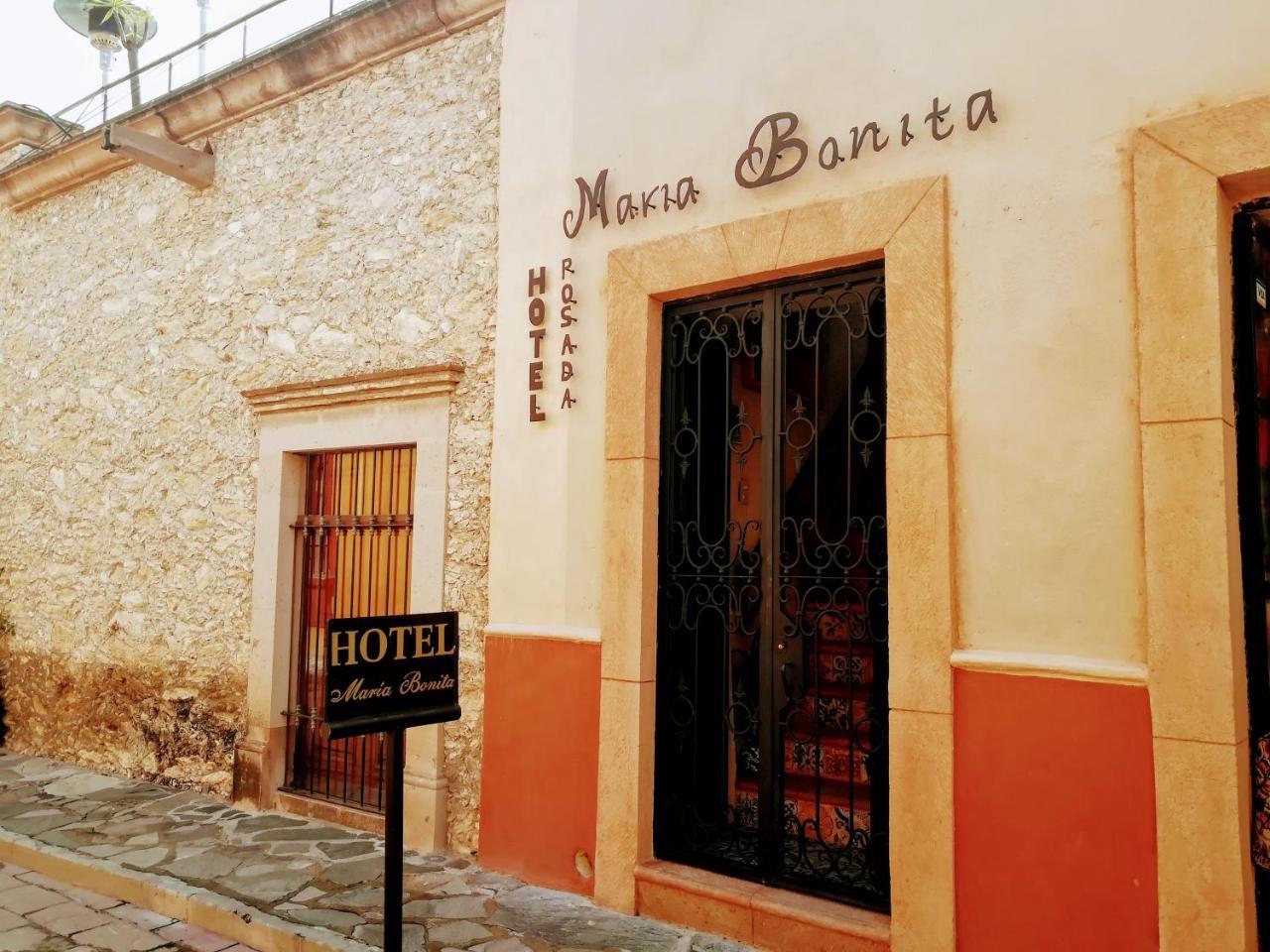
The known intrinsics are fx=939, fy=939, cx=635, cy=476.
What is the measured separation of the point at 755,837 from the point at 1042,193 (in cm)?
290

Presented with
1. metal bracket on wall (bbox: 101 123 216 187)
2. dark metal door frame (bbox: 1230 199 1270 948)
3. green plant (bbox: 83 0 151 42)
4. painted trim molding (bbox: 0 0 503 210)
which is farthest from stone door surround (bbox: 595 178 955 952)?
green plant (bbox: 83 0 151 42)

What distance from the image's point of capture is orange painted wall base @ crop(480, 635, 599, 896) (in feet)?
14.6

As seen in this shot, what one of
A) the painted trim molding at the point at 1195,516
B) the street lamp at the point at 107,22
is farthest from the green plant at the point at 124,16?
the painted trim molding at the point at 1195,516

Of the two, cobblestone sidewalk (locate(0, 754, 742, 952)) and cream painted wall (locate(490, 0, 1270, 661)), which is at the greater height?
cream painted wall (locate(490, 0, 1270, 661))

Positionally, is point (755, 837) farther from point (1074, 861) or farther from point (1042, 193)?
point (1042, 193)

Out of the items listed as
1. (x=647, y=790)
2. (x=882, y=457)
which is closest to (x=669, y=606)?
(x=647, y=790)

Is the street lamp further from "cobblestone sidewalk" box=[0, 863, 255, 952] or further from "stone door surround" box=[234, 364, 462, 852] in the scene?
"cobblestone sidewalk" box=[0, 863, 255, 952]

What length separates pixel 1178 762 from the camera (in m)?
2.99

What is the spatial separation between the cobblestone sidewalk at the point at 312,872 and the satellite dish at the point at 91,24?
833cm

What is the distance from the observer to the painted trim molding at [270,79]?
18.0 ft

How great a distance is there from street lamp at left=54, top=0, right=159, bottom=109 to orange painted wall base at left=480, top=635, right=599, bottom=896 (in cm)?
890

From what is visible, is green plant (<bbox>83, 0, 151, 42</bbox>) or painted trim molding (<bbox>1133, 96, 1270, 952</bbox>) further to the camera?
green plant (<bbox>83, 0, 151, 42</bbox>)

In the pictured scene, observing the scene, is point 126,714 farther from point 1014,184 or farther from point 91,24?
point 91,24

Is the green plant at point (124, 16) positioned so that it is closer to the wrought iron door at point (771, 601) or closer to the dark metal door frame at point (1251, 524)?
the wrought iron door at point (771, 601)
